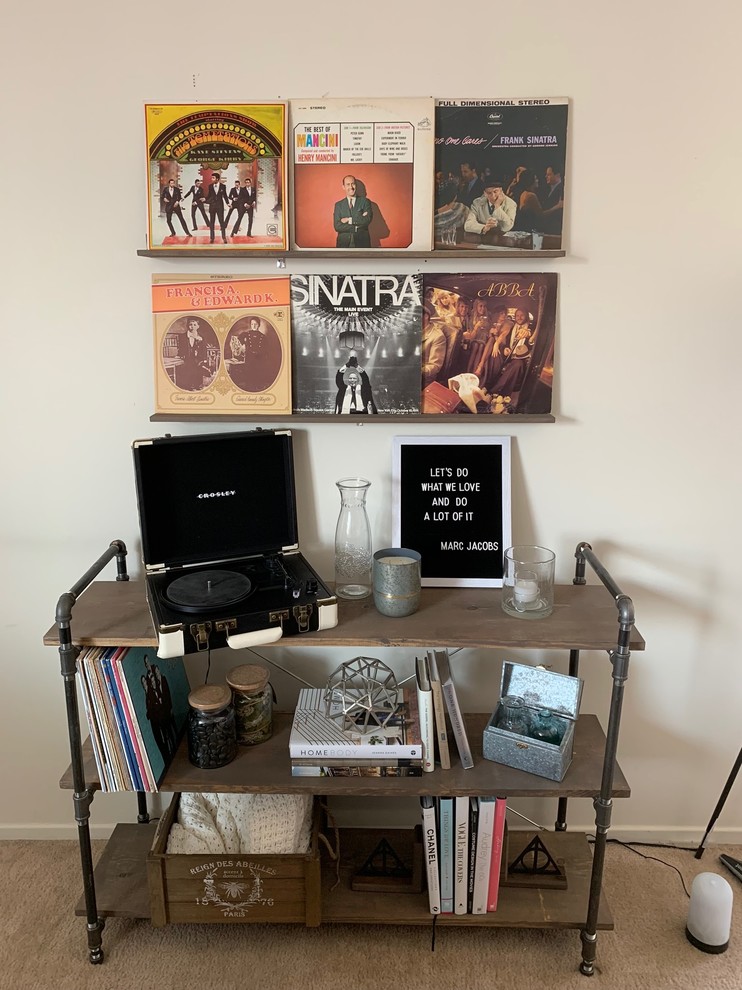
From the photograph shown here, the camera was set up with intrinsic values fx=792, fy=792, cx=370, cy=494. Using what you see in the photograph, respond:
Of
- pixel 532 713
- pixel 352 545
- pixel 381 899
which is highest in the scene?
pixel 352 545

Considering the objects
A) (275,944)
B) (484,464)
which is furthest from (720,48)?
(275,944)

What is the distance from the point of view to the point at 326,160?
1685 mm

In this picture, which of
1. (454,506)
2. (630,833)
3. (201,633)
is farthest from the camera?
(630,833)

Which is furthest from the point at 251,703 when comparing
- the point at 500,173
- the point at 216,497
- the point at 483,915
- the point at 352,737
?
the point at 500,173

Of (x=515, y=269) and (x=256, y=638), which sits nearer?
(x=256, y=638)

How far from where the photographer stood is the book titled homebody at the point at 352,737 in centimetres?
167

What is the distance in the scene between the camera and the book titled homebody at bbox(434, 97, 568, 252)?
5.43ft

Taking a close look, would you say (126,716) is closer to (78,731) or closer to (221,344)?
(78,731)

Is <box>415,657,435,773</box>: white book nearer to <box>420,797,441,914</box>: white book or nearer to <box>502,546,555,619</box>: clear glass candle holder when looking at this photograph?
<box>420,797,441,914</box>: white book

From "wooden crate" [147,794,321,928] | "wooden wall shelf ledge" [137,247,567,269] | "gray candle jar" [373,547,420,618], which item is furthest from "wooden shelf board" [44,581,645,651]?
"wooden wall shelf ledge" [137,247,567,269]

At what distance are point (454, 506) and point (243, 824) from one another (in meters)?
0.86

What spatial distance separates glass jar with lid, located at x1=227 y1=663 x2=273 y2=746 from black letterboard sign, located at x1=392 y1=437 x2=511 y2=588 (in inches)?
17.4

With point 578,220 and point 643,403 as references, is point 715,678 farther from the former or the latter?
point 578,220

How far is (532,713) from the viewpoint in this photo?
5.77 feet
